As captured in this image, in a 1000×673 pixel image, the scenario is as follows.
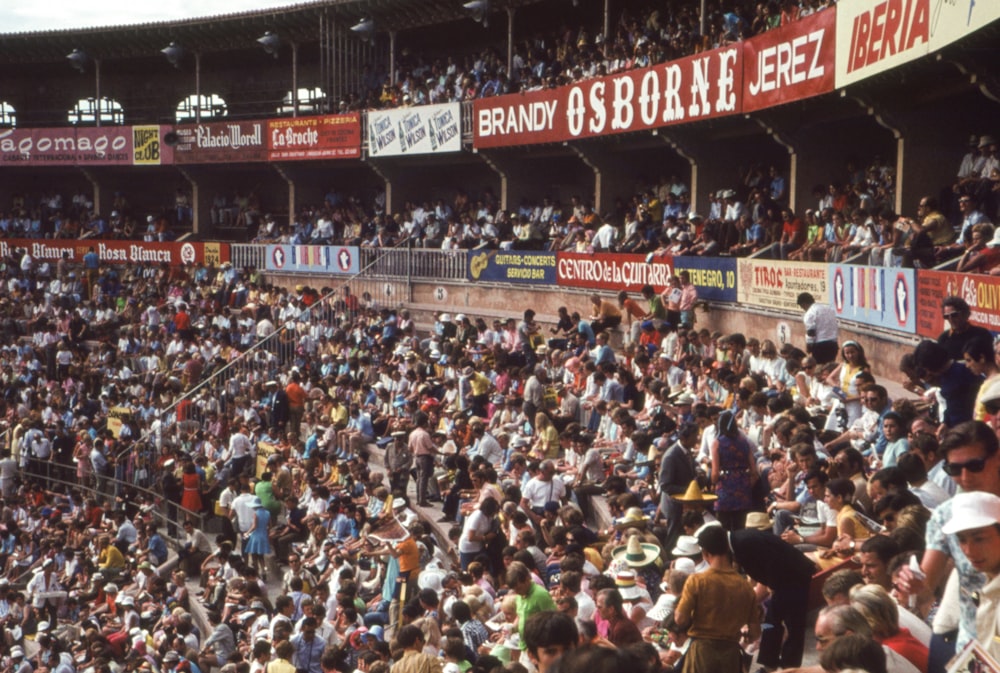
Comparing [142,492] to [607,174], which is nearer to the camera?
[142,492]

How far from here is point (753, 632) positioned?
23.0ft

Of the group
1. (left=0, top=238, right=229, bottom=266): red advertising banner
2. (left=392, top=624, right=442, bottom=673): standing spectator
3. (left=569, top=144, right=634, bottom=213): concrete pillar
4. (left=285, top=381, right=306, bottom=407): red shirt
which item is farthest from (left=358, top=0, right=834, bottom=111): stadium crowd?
(left=392, top=624, right=442, bottom=673): standing spectator

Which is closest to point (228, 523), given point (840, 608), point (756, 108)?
point (756, 108)

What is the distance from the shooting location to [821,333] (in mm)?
13734

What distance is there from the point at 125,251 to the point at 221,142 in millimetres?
4333

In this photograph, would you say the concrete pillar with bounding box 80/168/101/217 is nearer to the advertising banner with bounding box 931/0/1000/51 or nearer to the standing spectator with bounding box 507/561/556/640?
the advertising banner with bounding box 931/0/1000/51

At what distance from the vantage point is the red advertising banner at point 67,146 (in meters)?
38.9

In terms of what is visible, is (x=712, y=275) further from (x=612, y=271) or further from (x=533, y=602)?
(x=533, y=602)

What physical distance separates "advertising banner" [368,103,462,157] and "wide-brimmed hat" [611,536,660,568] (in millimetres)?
22456

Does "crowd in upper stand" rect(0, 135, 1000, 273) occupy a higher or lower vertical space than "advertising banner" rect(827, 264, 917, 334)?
higher

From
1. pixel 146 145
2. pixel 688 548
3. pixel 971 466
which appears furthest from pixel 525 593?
pixel 146 145

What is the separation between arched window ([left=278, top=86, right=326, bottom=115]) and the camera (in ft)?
121

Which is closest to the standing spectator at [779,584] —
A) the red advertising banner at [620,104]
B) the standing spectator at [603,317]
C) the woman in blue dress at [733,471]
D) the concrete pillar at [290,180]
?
the woman in blue dress at [733,471]

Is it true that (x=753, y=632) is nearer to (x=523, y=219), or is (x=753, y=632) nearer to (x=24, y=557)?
(x=24, y=557)
